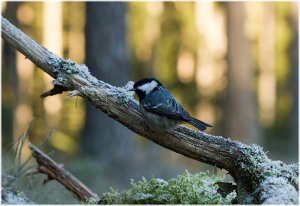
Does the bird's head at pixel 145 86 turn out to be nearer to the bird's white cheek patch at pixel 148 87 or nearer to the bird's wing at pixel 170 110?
the bird's white cheek patch at pixel 148 87

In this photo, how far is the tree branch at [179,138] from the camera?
156 inches

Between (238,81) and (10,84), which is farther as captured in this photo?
(10,84)

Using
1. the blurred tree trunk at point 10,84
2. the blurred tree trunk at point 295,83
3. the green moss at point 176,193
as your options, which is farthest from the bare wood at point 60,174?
the blurred tree trunk at point 295,83

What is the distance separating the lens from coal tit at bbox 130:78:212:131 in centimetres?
443

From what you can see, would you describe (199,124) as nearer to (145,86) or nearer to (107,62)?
(145,86)

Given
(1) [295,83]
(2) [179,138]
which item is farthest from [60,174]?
(1) [295,83]

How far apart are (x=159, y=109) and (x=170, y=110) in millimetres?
98

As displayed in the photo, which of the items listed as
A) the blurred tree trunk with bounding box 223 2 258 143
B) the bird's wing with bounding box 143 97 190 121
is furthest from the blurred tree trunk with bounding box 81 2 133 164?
the bird's wing with bounding box 143 97 190 121

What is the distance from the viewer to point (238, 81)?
15.0 meters

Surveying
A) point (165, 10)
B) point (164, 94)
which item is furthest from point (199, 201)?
point (165, 10)

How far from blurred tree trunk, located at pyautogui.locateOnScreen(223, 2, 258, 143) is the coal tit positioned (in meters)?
9.69

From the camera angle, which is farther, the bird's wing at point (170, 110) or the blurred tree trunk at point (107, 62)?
the blurred tree trunk at point (107, 62)

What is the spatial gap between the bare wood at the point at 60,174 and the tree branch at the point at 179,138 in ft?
3.57

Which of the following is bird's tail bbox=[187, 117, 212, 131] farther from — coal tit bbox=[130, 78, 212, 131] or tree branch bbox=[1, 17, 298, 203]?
tree branch bbox=[1, 17, 298, 203]
